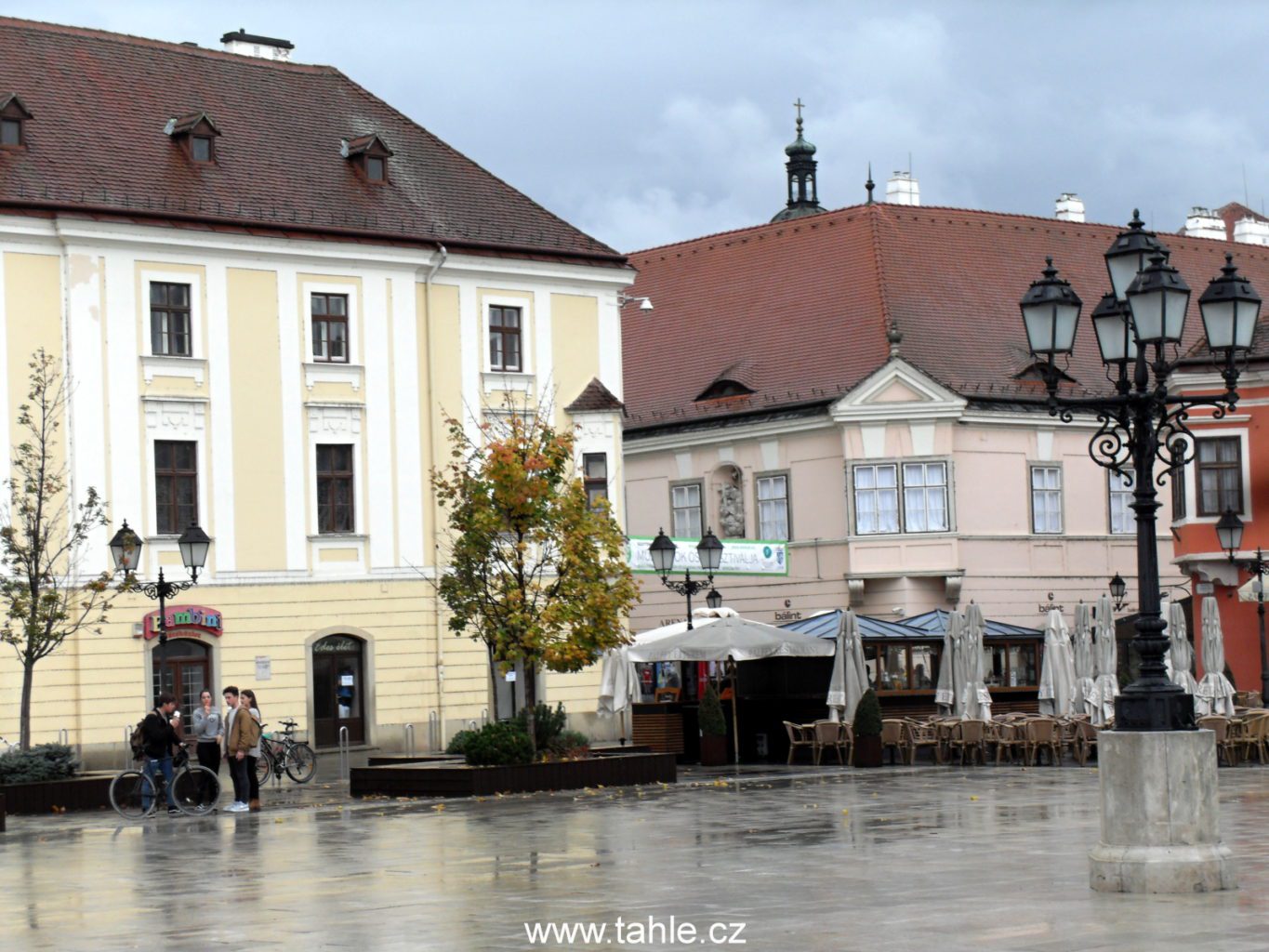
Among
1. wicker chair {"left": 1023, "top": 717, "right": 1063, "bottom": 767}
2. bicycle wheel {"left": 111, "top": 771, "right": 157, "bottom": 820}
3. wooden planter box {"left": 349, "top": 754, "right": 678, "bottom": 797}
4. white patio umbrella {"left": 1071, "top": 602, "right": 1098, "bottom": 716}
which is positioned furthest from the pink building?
bicycle wheel {"left": 111, "top": 771, "right": 157, "bottom": 820}

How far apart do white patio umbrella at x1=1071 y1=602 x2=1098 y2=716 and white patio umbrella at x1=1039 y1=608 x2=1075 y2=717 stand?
139mm

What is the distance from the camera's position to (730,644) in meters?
35.9

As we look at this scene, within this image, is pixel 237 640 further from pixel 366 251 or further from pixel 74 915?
pixel 74 915

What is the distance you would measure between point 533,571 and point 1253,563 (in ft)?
59.5

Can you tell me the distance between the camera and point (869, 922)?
537 inches

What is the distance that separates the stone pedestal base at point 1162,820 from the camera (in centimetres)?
1472

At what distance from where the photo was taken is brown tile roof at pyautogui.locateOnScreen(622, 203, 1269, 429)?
53594 mm

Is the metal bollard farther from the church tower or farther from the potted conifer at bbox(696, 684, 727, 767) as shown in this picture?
the church tower

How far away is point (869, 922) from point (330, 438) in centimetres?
3030

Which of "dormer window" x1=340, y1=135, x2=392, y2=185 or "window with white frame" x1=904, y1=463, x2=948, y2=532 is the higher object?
"dormer window" x1=340, y1=135, x2=392, y2=185

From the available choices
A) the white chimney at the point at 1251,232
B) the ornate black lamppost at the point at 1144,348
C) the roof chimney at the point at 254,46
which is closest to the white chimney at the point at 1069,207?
the white chimney at the point at 1251,232

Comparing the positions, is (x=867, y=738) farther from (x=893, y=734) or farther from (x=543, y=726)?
(x=543, y=726)

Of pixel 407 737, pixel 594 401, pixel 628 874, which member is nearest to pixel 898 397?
pixel 594 401

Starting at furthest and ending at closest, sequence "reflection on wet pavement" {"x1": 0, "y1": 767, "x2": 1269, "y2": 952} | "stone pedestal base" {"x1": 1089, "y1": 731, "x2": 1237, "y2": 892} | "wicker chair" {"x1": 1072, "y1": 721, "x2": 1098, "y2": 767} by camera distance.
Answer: "wicker chair" {"x1": 1072, "y1": 721, "x2": 1098, "y2": 767} < "stone pedestal base" {"x1": 1089, "y1": 731, "x2": 1237, "y2": 892} < "reflection on wet pavement" {"x1": 0, "y1": 767, "x2": 1269, "y2": 952}
